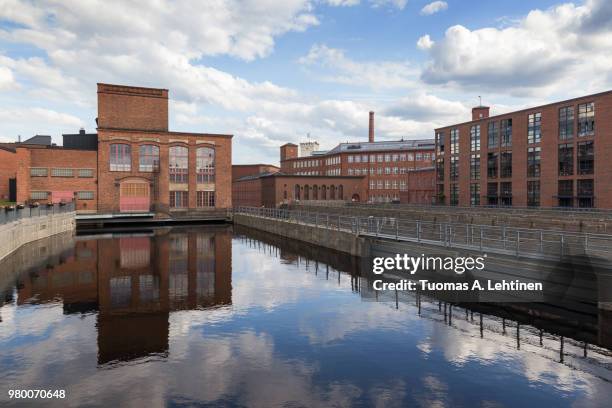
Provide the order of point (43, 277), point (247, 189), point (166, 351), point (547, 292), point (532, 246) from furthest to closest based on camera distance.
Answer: point (247, 189), point (43, 277), point (532, 246), point (547, 292), point (166, 351)

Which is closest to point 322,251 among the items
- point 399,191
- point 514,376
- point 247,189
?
point 514,376

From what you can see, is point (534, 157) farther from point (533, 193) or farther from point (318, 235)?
point (318, 235)

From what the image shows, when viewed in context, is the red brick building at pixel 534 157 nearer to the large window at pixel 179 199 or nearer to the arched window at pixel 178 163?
the large window at pixel 179 199

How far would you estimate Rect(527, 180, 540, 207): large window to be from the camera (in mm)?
58656

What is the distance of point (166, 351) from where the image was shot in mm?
12789

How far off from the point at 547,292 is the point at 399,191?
8781 centimetres

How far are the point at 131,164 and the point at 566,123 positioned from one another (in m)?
60.2

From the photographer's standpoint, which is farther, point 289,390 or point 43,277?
point 43,277

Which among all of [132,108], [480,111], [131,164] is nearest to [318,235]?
[131,164]

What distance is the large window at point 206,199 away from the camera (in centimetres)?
6731

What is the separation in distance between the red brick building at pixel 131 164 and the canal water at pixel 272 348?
39673 millimetres

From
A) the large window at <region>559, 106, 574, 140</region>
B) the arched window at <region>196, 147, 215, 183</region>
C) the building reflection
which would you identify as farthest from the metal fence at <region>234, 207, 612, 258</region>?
the arched window at <region>196, 147, 215, 183</region>

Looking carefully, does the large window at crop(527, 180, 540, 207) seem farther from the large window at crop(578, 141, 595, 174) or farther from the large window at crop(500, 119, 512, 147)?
the large window at crop(500, 119, 512, 147)

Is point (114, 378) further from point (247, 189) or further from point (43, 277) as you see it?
point (247, 189)
